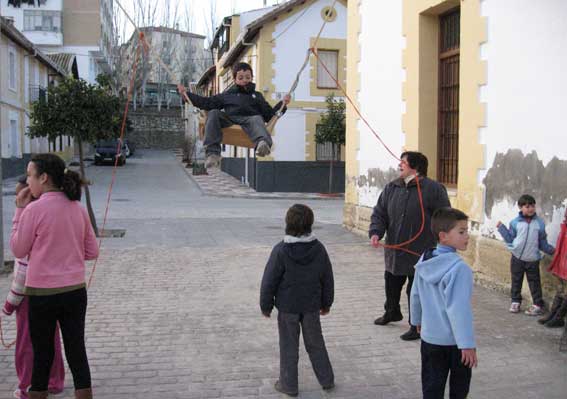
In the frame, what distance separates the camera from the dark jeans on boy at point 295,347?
463 cm

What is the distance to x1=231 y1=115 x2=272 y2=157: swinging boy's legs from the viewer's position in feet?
20.8

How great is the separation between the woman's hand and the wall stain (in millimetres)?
5137

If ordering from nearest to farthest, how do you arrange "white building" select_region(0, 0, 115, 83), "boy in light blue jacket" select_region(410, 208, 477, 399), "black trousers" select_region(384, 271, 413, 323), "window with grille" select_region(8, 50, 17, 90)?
1. "boy in light blue jacket" select_region(410, 208, 477, 399)
2. "black trousers" select_region(384, 271, 413, 323)
3. "window with grille" select_region(8, 50, 17, 90)
4. "white building" select_region(0, 0, 115, 83)

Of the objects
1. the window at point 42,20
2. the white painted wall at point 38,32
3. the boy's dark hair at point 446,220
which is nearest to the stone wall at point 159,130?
the white painted wall at point 38,32

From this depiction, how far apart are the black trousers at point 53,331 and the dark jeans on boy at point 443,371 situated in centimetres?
218

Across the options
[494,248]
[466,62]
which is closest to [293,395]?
[494,248]

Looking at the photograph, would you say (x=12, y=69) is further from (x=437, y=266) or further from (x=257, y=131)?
(x=437, y=266)

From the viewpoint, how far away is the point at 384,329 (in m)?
6.33

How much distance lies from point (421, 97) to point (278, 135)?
1534 centimetres

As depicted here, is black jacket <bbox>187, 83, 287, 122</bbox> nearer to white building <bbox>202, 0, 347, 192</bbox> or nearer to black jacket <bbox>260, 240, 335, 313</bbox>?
black jacket <bbox>260, 240, 335, 313</bbox>

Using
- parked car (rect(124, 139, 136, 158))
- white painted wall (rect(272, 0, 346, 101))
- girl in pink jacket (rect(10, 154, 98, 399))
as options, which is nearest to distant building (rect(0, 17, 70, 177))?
white painted wall (rect(272, 0, 346, 101))

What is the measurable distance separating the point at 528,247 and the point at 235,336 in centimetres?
310

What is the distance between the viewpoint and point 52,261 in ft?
13.1

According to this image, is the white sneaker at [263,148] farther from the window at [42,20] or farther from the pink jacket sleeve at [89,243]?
the window at [42,20]
